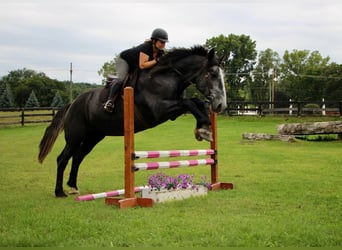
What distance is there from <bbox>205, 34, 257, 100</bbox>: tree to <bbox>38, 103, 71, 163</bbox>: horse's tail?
51603mm

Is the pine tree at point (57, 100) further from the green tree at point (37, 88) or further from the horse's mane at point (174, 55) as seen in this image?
the horse's mane at point (174, 55)

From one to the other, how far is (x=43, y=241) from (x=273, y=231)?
2.04m

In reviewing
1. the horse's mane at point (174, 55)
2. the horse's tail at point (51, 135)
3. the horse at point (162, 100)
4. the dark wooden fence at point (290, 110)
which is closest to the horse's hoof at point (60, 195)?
the horse at point (162, 100)

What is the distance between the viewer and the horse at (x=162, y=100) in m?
5.84

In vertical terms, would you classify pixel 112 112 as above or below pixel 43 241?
above

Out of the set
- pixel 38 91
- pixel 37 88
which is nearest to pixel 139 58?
pixel 37 88

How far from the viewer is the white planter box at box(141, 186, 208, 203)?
5.77 metres

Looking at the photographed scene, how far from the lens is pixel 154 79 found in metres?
6.18

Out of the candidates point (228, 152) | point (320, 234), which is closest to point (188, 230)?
point (320, 234)

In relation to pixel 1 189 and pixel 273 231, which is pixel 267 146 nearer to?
pixel 1 189

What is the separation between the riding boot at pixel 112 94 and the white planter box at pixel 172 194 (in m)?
1.36

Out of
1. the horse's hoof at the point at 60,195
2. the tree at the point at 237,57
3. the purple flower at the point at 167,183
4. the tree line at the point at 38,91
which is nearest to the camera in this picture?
the purple flower at the point at 167,183

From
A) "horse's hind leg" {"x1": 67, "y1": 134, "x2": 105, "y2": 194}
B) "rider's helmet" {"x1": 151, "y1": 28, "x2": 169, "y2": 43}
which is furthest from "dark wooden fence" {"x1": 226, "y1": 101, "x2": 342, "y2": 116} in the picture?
"rider's helmet" {"x1": 151, "y1": 28, "x2": 169, "y2": 43}

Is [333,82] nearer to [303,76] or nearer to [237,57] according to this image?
[303,76]
